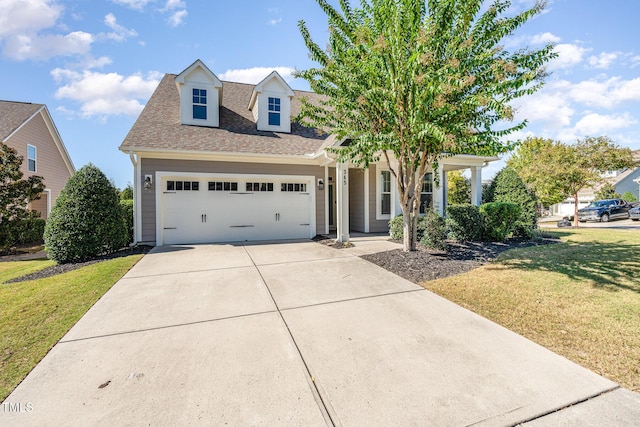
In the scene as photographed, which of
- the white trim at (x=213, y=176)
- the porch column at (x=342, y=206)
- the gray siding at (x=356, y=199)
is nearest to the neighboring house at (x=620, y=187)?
the gray siding at (x=356, y=199)

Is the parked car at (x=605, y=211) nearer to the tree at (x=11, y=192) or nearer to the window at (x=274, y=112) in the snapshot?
the window at (x=274, y=112)

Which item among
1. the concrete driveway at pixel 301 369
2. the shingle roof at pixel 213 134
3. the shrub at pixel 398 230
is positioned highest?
the shingle roof at pixel 213 134

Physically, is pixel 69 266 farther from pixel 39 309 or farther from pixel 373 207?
pixel 373 207

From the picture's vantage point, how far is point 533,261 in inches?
237

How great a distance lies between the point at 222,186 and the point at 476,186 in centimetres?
1024

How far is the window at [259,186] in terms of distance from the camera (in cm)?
977

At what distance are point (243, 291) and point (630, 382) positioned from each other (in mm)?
4441

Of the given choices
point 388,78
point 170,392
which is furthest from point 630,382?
point 388,78

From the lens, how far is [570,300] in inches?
154

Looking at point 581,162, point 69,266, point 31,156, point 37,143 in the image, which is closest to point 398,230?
point 69,266

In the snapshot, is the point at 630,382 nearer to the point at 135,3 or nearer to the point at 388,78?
the point at 388,78

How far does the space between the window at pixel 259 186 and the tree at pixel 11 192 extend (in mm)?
7624

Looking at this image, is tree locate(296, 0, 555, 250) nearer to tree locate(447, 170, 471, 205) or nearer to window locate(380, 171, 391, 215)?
window locate(380, 171, 391, 215)

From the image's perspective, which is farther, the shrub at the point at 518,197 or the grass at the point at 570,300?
the shrub at the point at 518,197
